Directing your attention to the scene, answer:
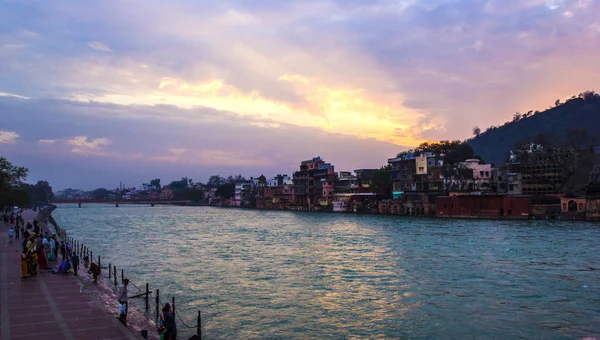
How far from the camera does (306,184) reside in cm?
12569

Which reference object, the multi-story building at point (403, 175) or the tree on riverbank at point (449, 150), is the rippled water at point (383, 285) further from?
the tree on riverbank at point (449, 150)

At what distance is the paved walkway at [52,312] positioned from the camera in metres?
12.8

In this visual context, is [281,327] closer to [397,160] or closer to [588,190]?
[588,190]

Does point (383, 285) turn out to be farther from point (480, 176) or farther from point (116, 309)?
point (480, 176)

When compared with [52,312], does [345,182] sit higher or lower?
higher

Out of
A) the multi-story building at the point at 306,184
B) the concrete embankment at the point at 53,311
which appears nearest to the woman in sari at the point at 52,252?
the concrete embankment at the point at 53,311

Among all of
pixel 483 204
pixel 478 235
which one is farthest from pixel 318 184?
pixel 478 235

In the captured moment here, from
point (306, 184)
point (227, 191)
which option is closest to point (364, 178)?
point (306, 184)

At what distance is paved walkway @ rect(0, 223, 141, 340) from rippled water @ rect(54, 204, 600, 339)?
399 centimetres

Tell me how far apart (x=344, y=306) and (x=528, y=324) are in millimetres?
7163

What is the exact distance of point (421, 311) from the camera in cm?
1947

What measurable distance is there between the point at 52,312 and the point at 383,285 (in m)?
15.7

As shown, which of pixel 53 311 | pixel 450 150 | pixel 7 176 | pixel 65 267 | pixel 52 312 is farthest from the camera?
pixel 450 150

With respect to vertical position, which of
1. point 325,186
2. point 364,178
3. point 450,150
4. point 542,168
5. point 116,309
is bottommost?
point 116,309
